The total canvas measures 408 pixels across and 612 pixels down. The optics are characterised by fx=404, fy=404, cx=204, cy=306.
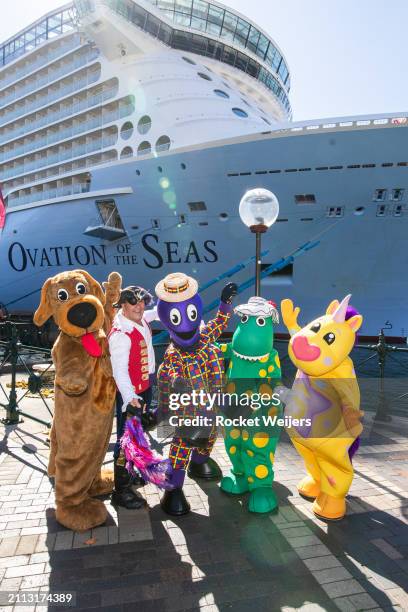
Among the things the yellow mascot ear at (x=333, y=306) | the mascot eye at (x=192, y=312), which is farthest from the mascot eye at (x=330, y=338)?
the mascot eye at (x=192, y=312)

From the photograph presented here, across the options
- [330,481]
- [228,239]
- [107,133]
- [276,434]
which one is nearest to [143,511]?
[276,434]

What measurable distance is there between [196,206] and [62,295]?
9.62m

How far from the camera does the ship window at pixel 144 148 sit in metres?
14.8

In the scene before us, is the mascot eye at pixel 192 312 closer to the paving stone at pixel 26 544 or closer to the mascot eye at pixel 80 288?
the mascot eye at pixel 80 288

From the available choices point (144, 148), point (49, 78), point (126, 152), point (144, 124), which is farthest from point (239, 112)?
point (49, 78)

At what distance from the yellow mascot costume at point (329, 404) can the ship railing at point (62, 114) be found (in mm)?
15442

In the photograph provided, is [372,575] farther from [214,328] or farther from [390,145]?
[390,145]

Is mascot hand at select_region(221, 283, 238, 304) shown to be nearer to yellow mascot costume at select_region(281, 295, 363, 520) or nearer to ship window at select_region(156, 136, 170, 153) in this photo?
yellow mascot costume at select_region(281, 295, 363, 520)

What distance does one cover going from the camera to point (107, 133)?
17.2m

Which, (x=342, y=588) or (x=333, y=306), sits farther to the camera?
(x=333, y=306)

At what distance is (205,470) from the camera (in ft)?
13.1

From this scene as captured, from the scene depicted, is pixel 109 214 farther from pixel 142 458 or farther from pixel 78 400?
pixel 142 458

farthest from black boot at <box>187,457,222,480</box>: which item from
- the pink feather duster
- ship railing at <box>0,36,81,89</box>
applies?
ship railing at <box>0,36,81,89</box>

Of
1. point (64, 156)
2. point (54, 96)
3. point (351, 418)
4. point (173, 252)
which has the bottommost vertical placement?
point (351, 418)
